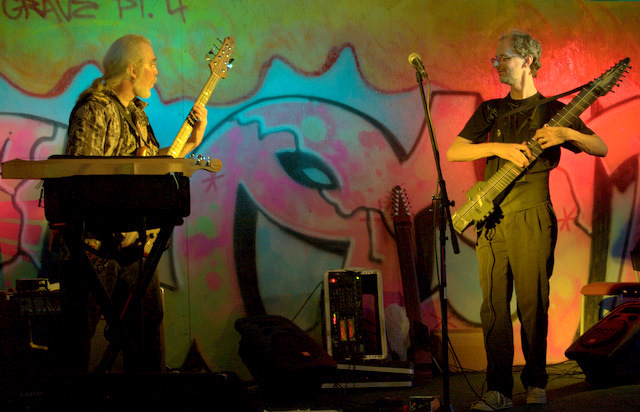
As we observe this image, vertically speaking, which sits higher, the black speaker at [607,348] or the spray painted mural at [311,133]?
the spray painted mural at [311,133]

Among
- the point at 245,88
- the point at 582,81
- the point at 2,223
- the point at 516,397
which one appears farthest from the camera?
the point at 582,81

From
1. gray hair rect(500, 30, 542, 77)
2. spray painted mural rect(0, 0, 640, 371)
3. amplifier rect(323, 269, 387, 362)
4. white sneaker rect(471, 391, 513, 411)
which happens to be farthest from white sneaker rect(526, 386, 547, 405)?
gray hair rect(500, 30, 542, 77)

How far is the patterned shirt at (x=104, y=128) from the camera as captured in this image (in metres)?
2.99

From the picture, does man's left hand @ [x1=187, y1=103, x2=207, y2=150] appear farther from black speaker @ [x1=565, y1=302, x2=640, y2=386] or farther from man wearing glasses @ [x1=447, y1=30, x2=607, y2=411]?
black speaker @ [x1=565, y1=302, x2=640, y2=386]

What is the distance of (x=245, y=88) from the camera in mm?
5070

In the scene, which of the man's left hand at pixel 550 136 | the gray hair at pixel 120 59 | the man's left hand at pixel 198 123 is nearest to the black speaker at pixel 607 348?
the man's left hand at pixel 550 136

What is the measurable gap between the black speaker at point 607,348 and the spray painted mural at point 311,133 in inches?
50.0

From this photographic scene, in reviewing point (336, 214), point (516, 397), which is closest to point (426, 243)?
point (336, 214)

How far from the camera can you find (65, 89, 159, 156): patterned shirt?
2994mm

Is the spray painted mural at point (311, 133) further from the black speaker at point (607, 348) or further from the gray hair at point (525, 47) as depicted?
the gray hair at point (525, 47)

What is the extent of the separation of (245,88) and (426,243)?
6.28 ft

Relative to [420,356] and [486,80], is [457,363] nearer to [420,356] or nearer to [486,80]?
[420,356]

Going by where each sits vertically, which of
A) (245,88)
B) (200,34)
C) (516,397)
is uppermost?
(200,34)

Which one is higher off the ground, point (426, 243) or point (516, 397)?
point (426, 243)
